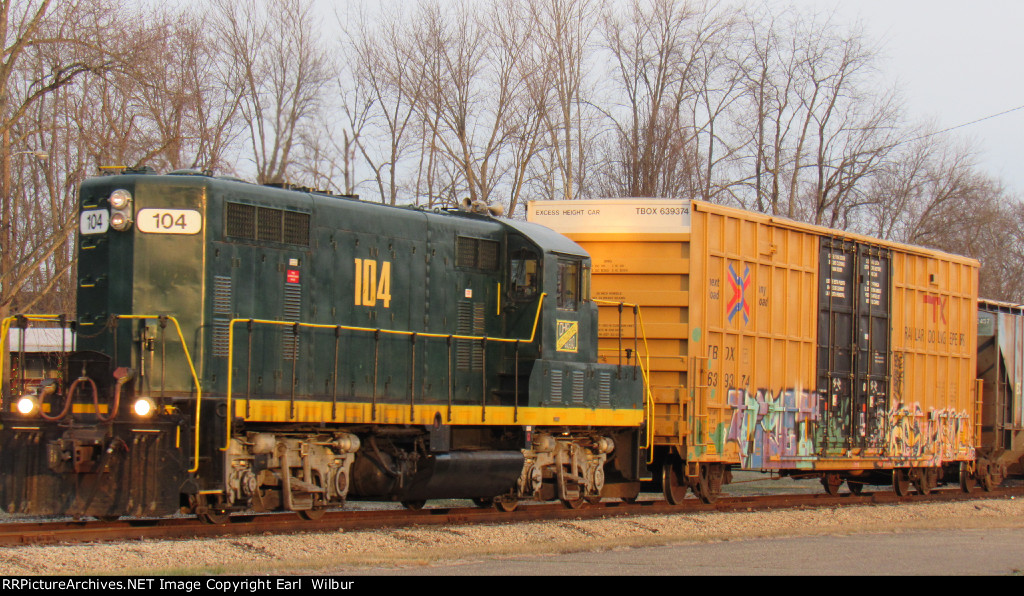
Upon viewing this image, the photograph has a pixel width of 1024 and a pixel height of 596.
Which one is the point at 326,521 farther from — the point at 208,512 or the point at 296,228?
the point at 296,228

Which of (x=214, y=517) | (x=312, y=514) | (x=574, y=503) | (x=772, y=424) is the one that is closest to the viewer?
(x=214, y=517)

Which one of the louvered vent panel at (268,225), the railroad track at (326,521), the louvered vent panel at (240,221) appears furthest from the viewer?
the louvered vent panel at (268,225)

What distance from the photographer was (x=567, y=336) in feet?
45.3

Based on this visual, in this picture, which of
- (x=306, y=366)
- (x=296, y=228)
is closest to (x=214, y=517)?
(x=306, y=366)

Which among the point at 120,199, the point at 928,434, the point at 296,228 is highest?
the point at 120,199

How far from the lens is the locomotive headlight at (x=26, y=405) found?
10.5m

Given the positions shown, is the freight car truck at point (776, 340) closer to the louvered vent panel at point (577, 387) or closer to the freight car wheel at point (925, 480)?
the freight car wheel at point (925, 480)

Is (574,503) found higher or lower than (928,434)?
lower

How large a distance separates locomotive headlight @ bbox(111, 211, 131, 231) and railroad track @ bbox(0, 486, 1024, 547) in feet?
9.61

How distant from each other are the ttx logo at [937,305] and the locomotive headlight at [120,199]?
13.9 metres

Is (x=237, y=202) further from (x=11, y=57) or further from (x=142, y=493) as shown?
(x=11, y=57)

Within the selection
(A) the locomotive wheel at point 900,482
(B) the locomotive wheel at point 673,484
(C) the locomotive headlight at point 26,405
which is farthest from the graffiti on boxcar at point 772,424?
(C) the locomotive headlight at point 26,405

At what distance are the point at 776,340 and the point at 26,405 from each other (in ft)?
34.1

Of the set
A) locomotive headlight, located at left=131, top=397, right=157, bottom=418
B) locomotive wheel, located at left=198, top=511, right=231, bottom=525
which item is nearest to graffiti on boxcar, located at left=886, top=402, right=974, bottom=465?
locomotive wheel, located at left=198, top=511, right=231, bottom=525
